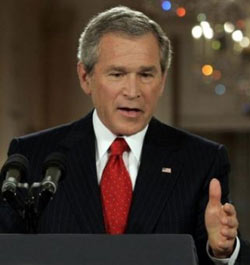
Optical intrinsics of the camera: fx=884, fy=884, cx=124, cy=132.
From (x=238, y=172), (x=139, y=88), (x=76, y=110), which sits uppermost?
(x=139, y=88)

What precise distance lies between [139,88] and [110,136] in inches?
7.5

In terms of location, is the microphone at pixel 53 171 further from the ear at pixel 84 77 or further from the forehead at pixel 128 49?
the ear at pixel 84 77

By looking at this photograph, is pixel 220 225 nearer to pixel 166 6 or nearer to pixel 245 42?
pixel 166 6

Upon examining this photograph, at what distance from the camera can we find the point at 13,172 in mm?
1687

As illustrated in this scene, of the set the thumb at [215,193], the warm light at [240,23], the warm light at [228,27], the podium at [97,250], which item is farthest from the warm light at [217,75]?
the podium at [97,250]

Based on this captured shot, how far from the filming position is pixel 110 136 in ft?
7.56

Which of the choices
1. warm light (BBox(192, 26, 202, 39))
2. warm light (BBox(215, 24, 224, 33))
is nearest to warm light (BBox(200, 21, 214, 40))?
warm light (BBox(192, 26, 202, 39))

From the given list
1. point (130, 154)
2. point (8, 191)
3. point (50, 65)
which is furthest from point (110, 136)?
point (50, 65)

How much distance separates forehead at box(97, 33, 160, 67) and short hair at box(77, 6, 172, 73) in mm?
13

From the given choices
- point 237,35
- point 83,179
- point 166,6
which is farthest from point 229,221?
point 237,35

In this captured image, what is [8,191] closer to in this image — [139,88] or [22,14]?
[139,88]

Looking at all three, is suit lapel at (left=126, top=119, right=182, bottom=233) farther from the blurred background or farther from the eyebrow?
the blurred background

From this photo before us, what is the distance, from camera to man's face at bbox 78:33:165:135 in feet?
7.16

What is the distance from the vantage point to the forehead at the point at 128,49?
220 centimetres
